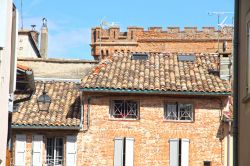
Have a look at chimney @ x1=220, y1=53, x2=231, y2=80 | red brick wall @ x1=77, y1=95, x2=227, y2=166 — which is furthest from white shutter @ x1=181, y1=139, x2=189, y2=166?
chimney @ x1=220, y1=53, x2=231, y2=80

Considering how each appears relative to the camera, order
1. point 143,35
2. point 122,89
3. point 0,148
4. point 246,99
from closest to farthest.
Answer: point 246,99 < point 0,148 < point 122,89 < point 143,35

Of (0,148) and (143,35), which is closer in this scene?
(0,148)

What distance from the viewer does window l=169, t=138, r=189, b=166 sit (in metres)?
36.5

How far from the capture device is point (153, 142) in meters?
37.1

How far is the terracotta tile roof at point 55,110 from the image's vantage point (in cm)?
3659

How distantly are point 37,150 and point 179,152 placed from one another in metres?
6.38

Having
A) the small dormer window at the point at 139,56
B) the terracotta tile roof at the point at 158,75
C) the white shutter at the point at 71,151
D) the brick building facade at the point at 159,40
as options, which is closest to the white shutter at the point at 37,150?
the white shutter at the point at 71,151

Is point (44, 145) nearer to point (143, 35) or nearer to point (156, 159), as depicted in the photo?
point (156, 159)

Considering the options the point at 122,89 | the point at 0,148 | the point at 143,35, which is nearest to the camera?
the point at 0,148

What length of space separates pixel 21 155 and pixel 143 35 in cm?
3645

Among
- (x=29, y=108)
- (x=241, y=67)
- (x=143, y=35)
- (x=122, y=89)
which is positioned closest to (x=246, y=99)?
(x=241, y=67)

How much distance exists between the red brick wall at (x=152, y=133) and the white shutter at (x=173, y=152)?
6.5 inches

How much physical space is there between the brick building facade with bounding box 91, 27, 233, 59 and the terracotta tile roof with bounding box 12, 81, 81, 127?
30798 millimetres

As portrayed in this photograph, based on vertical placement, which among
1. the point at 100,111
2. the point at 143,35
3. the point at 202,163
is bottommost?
the point at 202,163
